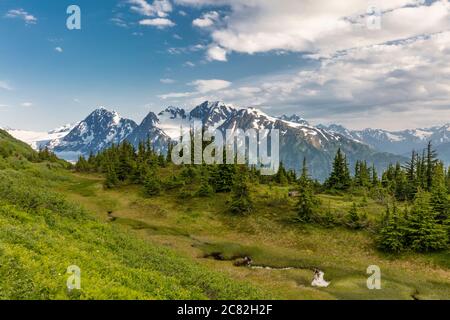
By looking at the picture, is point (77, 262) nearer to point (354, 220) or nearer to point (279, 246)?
point (279, 246)

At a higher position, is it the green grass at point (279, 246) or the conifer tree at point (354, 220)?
the conifer tree at point (354, 220)

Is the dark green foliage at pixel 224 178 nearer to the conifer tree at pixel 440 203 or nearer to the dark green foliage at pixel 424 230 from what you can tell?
the dark green foliage at pixel 424 230

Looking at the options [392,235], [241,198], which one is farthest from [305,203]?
[392,235]

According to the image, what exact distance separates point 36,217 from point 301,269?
27.3 metres

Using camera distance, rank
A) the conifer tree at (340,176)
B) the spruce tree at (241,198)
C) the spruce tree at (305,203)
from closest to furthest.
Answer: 1. the spruce tree at (305,203)
2. the spruce tree at (241,198)
3. the conifer tree at (340,176)

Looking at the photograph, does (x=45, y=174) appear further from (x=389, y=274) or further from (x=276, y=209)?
(x=389, y=274)

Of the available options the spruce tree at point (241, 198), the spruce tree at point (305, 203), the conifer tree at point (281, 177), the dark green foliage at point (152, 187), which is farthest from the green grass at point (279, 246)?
the conifer tree at point (281, 177)

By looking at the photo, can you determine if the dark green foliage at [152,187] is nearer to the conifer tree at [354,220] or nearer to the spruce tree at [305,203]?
the spruce tree at [305,203]

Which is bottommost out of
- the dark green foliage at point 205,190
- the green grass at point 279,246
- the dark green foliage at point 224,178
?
the green grass at point 279,246

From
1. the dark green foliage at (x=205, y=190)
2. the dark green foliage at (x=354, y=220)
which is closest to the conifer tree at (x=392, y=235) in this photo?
the dark green foliage at (x=354, y=220)

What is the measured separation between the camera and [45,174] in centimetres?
9931

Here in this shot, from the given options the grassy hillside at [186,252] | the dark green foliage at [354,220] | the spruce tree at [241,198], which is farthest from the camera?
the spruce tree at [241,198]

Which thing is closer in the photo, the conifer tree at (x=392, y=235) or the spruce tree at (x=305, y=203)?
the conifer tree at (x=392, y=235)
